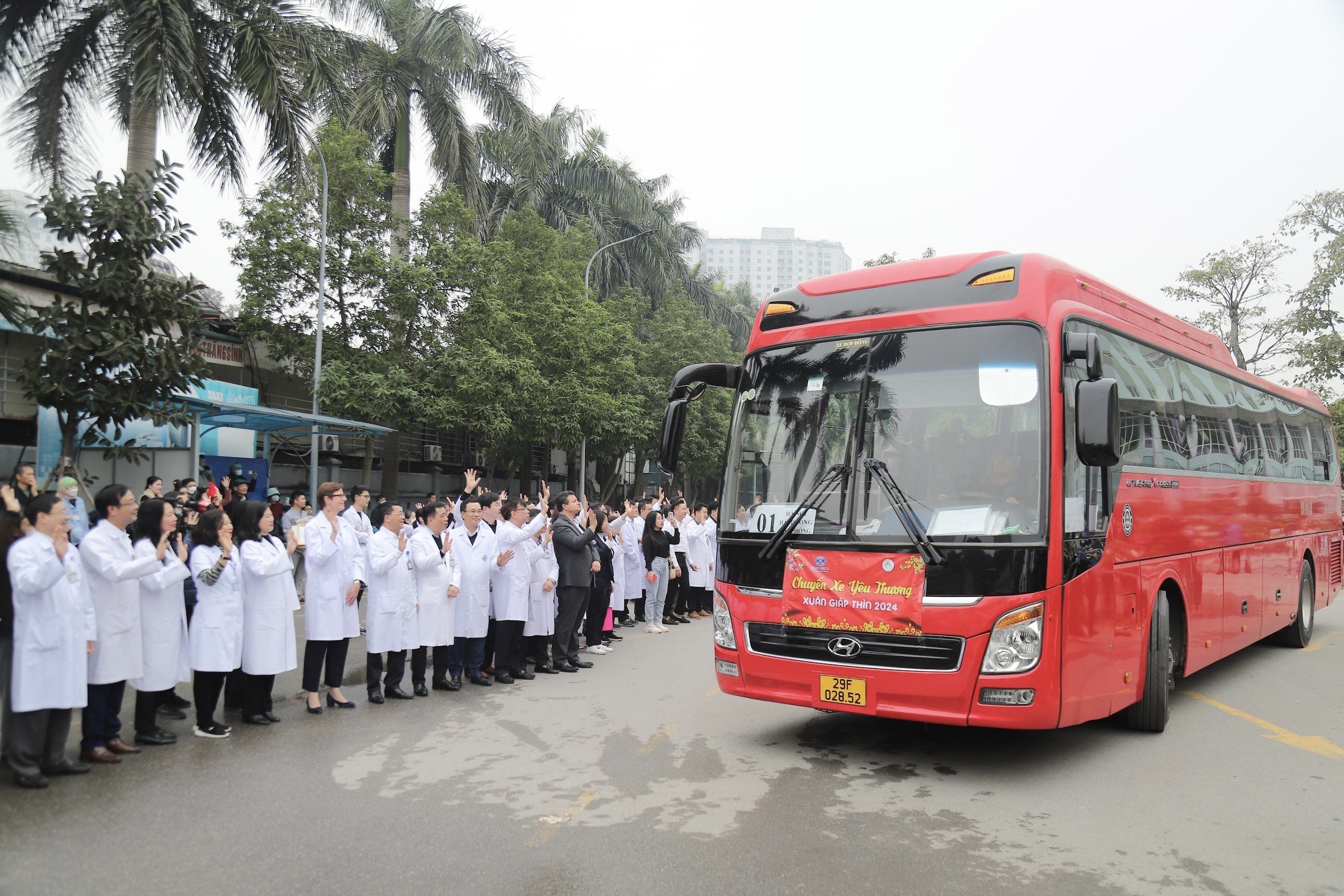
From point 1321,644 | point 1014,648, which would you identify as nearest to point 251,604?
point 1014,648

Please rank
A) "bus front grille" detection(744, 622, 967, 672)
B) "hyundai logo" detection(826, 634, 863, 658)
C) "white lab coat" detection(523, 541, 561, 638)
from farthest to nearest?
1. "white lab coat" detection(523, 541, 561, 638)
2. "hyundai logo" detection(826, 634, 863, 658)
3. "bus front grille" detection(744, 622, 967, 672)

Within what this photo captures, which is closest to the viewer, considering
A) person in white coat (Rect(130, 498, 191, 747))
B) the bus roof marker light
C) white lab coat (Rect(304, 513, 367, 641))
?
the bus roof marker light

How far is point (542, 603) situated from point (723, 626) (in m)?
3.56

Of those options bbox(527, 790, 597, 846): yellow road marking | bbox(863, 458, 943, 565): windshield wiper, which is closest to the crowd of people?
bbox(863, 458, 943, 565): windshield wiper

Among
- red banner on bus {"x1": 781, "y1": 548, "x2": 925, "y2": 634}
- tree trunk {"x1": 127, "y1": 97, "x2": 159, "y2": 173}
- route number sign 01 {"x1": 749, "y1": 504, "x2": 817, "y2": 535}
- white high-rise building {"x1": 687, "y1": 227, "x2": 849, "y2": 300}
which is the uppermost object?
white high-rise building {"x1": 687, "y1": 227, "x2": 849, "y2": 300}

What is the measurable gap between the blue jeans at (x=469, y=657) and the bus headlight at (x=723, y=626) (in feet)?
10.7

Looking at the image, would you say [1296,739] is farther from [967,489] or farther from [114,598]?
[114,598]

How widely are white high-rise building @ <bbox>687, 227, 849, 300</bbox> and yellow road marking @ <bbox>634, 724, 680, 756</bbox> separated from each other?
419ft

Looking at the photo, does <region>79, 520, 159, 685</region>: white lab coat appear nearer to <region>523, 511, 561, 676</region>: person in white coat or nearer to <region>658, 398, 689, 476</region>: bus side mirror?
<region>658, 398, 689, 476</region>: bus side mirror

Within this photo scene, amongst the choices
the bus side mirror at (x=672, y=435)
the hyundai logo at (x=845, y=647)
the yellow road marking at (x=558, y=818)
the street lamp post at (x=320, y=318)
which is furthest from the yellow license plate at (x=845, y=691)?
the street lamp post at (x=320, y=318)

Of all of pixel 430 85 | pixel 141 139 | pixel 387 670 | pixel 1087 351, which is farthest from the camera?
pixel 430 85

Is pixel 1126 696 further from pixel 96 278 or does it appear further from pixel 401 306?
pixel 401 306

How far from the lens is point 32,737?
5691mm

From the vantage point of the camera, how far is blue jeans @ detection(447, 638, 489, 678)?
30.0ft
